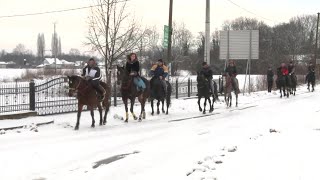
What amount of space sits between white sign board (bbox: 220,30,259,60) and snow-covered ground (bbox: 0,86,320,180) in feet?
47.4

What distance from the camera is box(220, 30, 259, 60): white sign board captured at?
3067cm

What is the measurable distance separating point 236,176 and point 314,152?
2.40 m

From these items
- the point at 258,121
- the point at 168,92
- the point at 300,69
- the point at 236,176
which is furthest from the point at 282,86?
the point at 300,69

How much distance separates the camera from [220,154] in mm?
9383

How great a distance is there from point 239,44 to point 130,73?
51.1 ft

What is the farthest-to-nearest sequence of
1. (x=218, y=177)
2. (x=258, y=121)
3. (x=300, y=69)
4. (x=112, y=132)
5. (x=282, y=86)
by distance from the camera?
(x=300, y=69) → (x=282, y=86) → (x=258, y=121) → (x=112, y=132) → (x=218, y=177)

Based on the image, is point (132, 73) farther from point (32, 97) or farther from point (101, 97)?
point (32, 97)

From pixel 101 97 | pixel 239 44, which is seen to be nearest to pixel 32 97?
pixel 101 97

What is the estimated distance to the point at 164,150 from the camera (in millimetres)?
10805

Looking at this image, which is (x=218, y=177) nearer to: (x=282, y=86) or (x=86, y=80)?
(x=86, y=80)

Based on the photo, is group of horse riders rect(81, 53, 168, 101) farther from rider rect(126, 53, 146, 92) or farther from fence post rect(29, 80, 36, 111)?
fence post rect(29, 80, 36, 111)

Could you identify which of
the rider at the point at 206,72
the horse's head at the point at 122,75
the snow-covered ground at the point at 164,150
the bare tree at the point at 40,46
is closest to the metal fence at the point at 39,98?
the snow-covered ground at the point at 164,150

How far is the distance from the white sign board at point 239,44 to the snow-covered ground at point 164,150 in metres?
14.4

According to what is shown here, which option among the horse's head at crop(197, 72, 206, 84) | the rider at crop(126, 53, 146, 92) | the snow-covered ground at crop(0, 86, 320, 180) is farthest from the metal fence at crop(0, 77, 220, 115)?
the horse's head at crop(197, 72, 206, 84)
